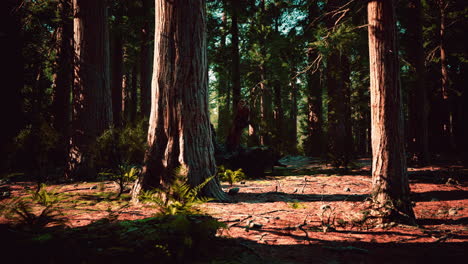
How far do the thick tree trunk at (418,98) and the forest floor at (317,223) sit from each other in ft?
9.30

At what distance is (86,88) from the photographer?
7039mm

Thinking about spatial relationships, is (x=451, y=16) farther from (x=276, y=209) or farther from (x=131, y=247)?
(x=131, y=247)

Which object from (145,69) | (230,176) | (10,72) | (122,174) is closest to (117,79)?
(145,69)

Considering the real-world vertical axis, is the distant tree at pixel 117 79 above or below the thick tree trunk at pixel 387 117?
above

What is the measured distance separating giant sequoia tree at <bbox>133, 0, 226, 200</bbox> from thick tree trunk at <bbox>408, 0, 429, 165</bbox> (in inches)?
330

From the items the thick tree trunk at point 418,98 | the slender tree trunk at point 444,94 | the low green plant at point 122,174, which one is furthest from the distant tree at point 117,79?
the slender tree trunk at point 444,94

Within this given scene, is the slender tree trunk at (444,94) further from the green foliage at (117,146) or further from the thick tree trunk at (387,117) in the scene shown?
the green foliage at (117,146)

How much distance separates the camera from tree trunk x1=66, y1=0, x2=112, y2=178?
22.8ft

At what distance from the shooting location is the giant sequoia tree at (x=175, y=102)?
436 centimetres

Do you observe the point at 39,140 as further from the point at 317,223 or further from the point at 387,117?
the point at 387,117

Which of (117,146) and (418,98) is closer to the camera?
(117,146)

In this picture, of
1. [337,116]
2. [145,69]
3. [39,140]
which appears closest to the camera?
[39,140]

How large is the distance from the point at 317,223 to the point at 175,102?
9.95ft

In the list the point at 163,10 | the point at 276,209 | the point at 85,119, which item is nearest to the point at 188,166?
the point at 276,209
